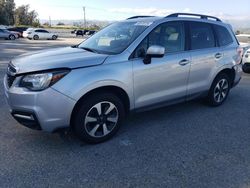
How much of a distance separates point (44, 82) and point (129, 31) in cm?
174

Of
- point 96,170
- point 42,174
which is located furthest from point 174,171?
point 42,174

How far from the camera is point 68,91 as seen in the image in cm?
355

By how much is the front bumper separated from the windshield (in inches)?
44.8

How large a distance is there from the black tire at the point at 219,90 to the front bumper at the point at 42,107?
10.4ft

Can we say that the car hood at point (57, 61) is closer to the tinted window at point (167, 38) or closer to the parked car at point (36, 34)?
the tinted window at point (167, 38)

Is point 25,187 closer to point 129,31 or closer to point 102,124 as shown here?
point 102,124

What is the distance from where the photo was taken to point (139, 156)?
371 centimetres

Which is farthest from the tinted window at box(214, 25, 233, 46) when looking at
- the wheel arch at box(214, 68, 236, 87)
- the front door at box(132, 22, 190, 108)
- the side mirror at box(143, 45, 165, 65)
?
the side mirror at box(143, 45, 165, 65)

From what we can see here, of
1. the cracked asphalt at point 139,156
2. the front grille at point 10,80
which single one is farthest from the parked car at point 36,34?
the front grille at point 10,80

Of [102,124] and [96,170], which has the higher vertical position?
[102,124]

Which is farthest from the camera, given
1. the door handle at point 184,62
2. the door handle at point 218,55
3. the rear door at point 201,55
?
the door handle at point 218,55

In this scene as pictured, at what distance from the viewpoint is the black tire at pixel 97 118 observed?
149 inches

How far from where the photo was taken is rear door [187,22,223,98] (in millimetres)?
5031

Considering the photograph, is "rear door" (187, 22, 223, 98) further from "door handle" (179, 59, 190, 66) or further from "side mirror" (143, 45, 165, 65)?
"side mirror" (143, 45, 165, 65)
